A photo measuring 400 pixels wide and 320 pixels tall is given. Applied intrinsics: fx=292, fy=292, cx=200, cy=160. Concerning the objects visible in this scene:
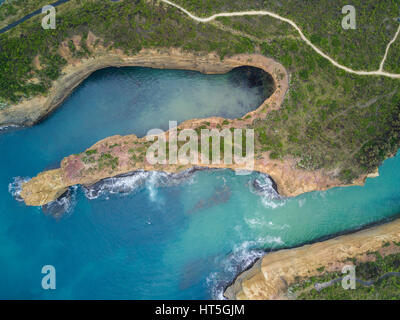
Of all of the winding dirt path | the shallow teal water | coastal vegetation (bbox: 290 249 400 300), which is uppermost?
the winding dirt path

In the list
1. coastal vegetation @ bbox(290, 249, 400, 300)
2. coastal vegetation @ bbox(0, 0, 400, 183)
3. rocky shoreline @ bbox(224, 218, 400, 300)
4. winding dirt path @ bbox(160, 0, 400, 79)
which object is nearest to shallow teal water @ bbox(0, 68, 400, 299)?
rocky shoreline @ bbox(224, 218, 400, 300)

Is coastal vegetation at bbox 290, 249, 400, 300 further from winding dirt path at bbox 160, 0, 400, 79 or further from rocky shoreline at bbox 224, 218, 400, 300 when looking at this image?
winding dirt path at bbox 160, 0, 400, 79

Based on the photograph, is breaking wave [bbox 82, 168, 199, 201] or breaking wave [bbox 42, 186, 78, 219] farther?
breaking wave [bbox 82, 168, 199, 201]

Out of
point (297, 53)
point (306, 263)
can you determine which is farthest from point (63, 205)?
point (297, 53)

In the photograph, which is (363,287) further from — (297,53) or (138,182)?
(138,182)
